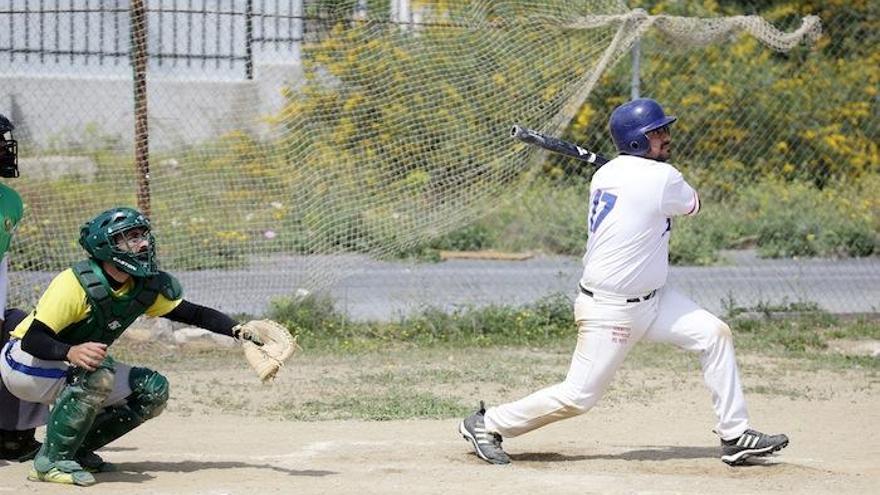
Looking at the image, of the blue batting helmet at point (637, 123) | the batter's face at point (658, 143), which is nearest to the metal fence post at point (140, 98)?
the blue batting helmet at point (637, 123)

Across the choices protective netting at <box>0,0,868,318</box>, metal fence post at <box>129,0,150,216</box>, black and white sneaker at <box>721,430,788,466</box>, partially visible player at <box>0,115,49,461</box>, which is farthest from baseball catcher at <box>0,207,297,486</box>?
protective netting at <box>0,0,868,318</box>

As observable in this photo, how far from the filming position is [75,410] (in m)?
6.17

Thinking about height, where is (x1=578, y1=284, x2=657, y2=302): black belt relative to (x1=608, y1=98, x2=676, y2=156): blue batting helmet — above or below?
below

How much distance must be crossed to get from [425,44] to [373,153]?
987 millimetres

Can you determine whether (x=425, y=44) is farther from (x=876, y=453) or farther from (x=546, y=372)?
(x=876, y=453)

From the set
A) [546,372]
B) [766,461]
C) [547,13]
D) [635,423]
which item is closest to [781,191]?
[547,13]

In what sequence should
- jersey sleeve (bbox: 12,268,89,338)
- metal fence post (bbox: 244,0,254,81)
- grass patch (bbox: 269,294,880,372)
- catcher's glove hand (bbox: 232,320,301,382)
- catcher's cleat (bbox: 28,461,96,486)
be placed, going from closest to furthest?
1. jersey sleeve (bbox: 12,268,89,338)
2. catcher's cleat (bbox: 28,461,96,486)
3. catcher's glove hand (bbox: 232,320,301,382)
4. grass patch (bbox: 269,294,880,372)
5. metal fence post (bbox: 244,0,254,81)

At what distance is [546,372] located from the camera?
9781 millimetres

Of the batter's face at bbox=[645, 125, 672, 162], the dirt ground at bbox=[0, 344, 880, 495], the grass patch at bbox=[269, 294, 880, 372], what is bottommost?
the grass patch at bbox=[269, 294, 880, 372]

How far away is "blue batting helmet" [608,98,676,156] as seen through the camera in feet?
22.3

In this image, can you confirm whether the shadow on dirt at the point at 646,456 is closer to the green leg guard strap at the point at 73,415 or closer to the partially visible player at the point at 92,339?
the partially visible player at the point at 92,339

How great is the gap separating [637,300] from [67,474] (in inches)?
111

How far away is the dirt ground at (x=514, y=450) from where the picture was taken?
6.33 metres

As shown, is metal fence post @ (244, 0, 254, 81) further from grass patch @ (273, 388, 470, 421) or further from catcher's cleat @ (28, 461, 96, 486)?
catcher's cleat @ (28, 461, 96, 486)
